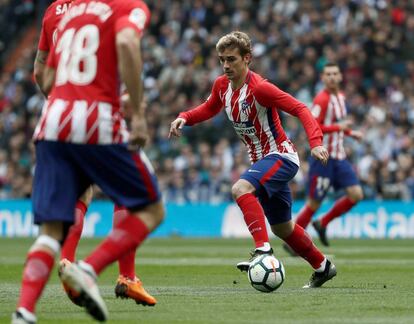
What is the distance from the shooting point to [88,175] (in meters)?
7.11

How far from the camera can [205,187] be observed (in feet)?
83.5

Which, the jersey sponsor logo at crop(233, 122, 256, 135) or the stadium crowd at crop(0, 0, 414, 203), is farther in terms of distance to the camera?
the stadium crowd at crop(0, 0, 414, 203)

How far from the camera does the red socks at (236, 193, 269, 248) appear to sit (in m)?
10.2

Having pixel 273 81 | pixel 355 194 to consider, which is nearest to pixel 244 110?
pixel 355 194

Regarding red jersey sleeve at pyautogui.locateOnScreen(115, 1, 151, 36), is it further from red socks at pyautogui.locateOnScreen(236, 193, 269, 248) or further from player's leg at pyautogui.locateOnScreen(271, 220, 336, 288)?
player's leg at pyautogui.locateOnScreen(271, 220, 336, 288)

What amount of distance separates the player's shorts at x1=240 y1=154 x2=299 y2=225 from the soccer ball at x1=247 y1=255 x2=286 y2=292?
66 centimetres

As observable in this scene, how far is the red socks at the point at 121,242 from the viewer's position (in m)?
7.13

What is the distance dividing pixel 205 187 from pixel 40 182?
60.4 ft

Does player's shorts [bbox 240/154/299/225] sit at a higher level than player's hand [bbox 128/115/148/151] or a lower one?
lower

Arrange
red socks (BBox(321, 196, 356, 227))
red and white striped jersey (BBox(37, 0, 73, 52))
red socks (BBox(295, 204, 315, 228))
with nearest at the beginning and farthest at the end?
red and white striped jersey (BBox(37, 0, 73, 52)), red socks (BBox(295, 204, 315, 228)), red socks (BBox(321, 196, 356, 227))

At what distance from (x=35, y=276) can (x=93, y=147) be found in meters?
0.88

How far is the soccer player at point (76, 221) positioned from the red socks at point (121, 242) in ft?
5.20

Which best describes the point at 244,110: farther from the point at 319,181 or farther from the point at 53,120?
the point at 319,181

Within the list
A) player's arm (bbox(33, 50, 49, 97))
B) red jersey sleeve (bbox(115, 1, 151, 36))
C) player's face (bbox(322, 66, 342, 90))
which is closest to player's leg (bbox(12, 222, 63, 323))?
red jersey sleeve (bbox(115, 1, 151, 36))
